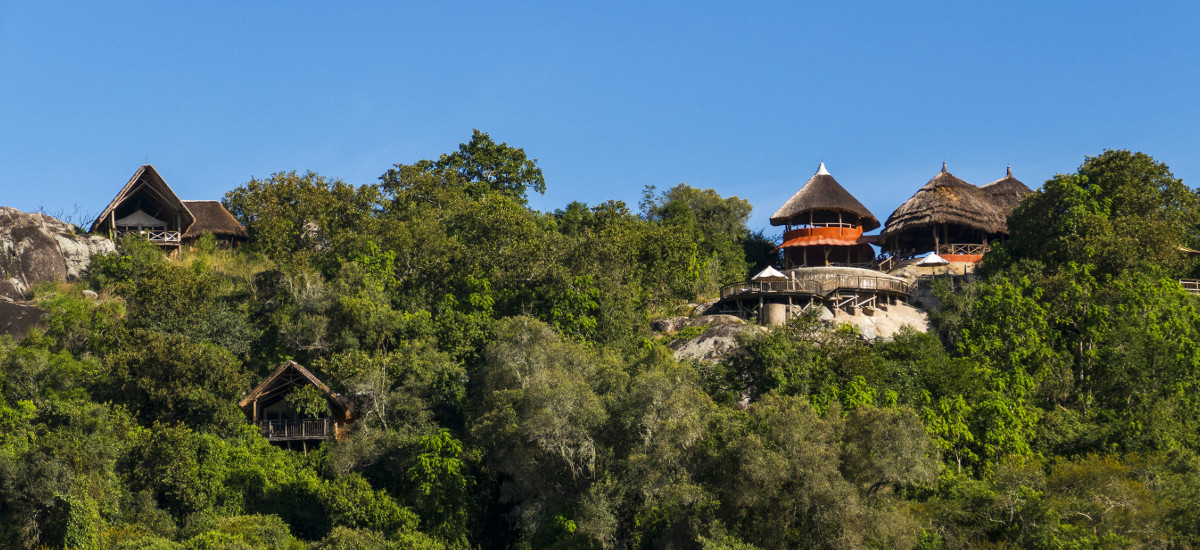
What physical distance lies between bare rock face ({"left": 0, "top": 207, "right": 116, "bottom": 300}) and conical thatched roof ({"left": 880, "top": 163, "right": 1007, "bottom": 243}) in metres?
30.9

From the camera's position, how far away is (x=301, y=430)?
40.7 metres

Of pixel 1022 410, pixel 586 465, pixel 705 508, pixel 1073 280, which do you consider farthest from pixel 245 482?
pixel 1073 280

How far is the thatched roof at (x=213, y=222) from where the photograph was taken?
54.0m

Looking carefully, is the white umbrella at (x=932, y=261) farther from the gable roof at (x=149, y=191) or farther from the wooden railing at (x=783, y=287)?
the gable roof at (x=149, y=191)

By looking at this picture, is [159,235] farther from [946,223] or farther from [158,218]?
[946,223]

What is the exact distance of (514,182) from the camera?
6016cm

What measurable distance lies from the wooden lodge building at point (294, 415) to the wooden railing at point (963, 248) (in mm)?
27619

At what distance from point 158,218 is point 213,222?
79.4 inches

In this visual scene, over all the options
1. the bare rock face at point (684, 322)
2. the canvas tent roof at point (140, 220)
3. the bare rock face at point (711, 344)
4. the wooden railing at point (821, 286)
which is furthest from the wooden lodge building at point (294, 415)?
the canvas tent roof at point (140, 220)

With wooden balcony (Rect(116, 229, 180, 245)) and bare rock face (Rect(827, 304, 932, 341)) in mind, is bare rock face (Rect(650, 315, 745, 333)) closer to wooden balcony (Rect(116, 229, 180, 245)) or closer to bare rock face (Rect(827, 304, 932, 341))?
bare rock face (Rect(827, 304, 932, 341))

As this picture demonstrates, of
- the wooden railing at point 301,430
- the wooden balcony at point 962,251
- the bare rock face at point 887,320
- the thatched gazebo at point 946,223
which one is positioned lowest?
the wooden railing at point 301,430

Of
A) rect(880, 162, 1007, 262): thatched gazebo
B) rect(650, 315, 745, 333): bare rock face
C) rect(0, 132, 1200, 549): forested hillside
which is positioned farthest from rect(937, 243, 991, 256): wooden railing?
rect(650, 315, 745, 333): bare rock face

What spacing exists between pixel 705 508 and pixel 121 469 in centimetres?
1557

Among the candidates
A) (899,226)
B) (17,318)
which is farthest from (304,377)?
(899,226)
